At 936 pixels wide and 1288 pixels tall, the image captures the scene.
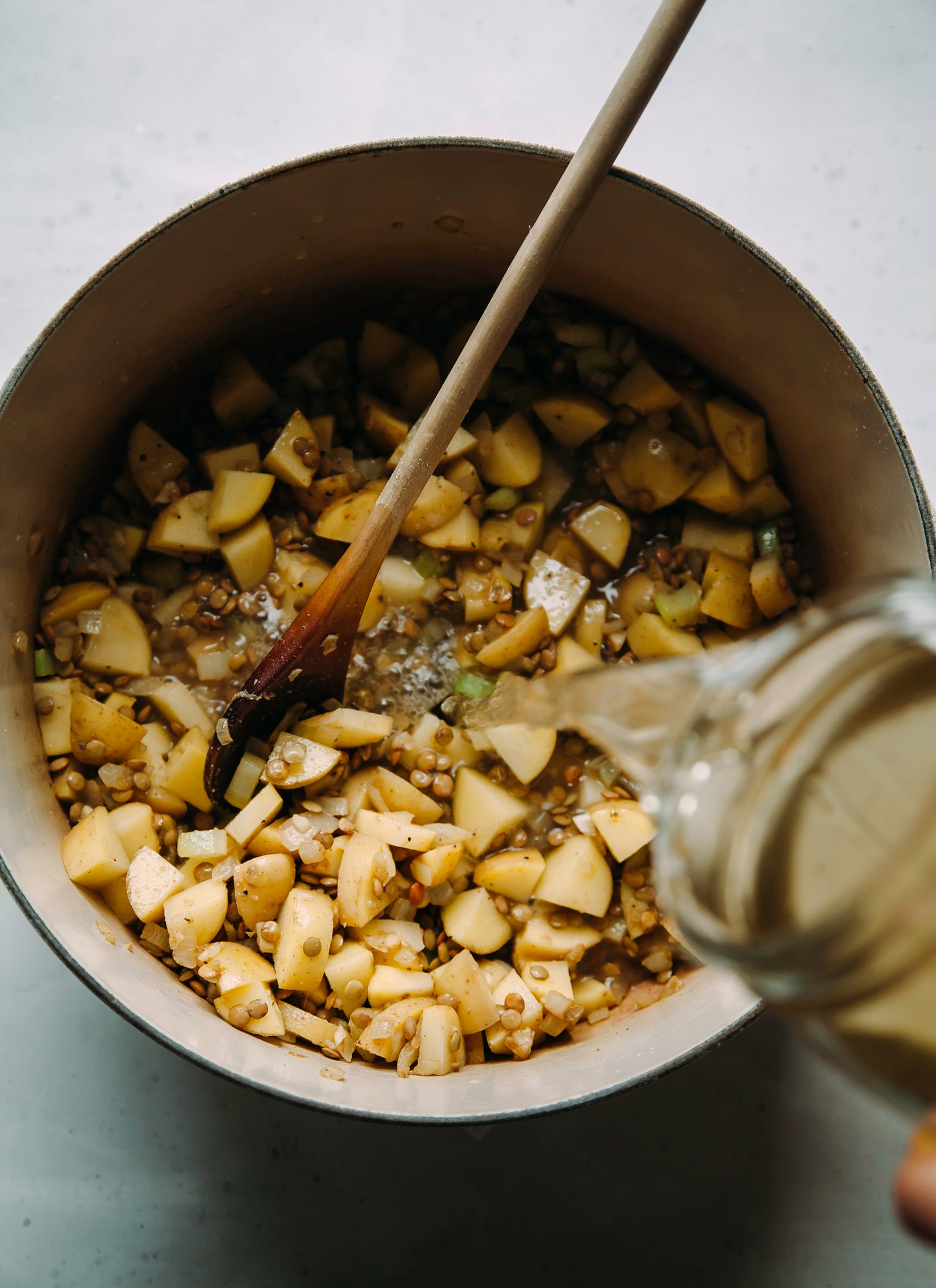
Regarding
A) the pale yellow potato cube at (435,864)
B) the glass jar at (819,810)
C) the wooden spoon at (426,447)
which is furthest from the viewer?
the pale yellow potato cube at (435,864)

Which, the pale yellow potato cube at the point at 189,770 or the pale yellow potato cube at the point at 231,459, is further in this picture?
the pale yellow potato cube at the point at 231,459

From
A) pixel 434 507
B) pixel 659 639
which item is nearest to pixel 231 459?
pixel 434 507

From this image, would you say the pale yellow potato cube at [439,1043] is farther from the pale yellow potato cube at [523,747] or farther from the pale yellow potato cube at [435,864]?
the pale yellow potato cube at [523,747]

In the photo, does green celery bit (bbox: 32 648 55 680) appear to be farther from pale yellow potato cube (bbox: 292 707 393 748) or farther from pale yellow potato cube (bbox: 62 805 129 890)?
pale yellow potato cube (bbox: 292 707 393 748)

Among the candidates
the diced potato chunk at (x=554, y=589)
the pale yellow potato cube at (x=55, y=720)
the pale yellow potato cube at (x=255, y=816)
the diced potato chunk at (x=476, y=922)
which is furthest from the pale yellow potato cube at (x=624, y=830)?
the pale yellow potato cube at (x=55, y=720)

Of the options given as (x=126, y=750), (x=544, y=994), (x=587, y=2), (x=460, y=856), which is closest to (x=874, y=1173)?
(x=544, y=994)

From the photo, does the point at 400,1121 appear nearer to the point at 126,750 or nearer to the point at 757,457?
the point at 126,750
